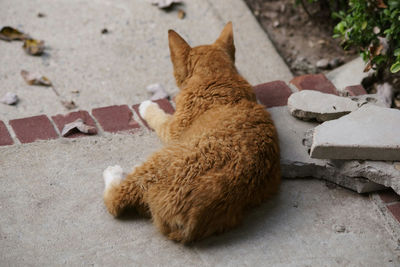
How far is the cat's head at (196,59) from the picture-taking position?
10.9 feet

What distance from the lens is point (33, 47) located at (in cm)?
445

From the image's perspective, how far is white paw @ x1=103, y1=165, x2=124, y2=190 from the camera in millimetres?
2887

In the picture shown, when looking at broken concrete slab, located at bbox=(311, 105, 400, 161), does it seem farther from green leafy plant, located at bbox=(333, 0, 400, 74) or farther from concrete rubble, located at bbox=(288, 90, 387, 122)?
green leafy plant, located at bbox=(333, 0, 400, 74)

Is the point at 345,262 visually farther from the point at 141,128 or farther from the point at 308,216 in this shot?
the point at 141,128

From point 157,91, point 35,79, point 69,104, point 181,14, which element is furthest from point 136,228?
point 181,14

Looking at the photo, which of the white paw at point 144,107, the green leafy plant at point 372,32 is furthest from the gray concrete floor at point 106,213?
the green leafy plant at point 372,32

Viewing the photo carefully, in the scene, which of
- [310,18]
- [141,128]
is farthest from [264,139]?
[310,18]

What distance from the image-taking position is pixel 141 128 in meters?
3.52

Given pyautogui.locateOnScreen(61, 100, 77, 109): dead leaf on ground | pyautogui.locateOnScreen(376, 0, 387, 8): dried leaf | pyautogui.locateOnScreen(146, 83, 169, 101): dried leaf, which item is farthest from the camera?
pyautogui.locateOnScreen(146, 83, 169, 101): dried leaf

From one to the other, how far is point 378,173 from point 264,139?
0.68 meters

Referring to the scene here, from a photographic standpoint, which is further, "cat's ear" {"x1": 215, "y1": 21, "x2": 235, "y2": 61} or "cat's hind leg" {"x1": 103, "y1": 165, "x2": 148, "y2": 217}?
"cat's ear" {"x1": 215, "y1": 21, "x2": 235, "y2": 61}

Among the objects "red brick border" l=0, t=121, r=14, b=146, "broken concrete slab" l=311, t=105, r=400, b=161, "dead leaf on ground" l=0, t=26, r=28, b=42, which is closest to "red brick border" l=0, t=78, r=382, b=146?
"red brick border" l=0, t=121, r=14, b=146

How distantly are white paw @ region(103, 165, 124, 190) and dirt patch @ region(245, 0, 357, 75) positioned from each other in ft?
7.93

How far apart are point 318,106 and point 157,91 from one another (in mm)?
1501
